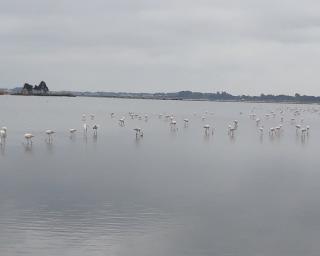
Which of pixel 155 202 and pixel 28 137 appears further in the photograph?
pixel 28 137

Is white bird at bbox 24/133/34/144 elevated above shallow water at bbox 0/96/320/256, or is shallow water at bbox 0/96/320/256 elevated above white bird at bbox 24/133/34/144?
white bird at bbox 24/133/34/144

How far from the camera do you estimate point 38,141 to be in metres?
46.6

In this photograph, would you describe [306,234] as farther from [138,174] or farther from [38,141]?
[38,141]

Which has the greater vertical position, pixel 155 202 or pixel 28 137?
pixel 28 137

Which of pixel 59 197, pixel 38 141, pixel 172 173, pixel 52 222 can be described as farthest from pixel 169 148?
pixel 52 222

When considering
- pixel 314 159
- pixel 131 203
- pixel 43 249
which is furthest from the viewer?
pixel 314 159

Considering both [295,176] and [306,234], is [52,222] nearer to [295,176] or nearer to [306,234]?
[306,234]

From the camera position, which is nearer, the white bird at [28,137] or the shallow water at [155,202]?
the shallow water at [155,202]

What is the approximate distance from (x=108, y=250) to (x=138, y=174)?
1404cm

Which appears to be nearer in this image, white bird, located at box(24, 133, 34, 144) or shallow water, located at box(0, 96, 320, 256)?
shallow water, located at box(0, 96, 320, 256)

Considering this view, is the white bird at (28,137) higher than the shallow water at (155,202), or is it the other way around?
the white bird at (28,137)

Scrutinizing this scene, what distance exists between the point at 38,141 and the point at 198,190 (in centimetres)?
2342

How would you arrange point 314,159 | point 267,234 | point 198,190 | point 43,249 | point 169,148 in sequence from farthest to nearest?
Result: point 169,148 → point 314,159 → point 198,190 → point 267,234 → point 43,249

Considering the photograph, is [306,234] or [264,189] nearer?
[306,234]
